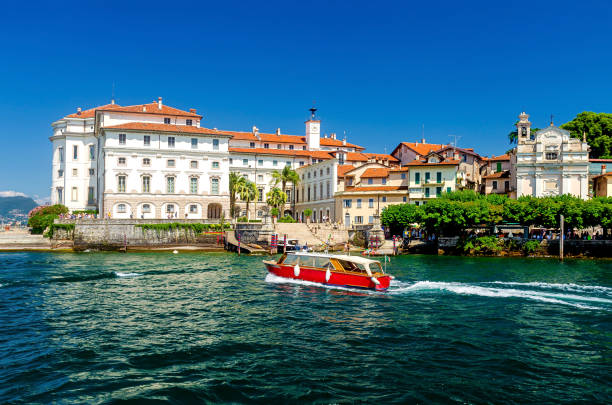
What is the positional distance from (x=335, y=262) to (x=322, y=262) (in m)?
1.17

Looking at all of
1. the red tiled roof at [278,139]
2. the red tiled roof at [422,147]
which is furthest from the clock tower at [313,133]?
the red tiled roof at [422,147]

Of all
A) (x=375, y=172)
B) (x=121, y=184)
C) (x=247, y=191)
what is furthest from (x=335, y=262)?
(x=247, y=191)

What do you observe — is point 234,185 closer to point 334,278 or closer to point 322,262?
point 322,262

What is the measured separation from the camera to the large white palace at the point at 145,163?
6694 cm

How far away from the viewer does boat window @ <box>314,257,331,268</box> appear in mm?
30133

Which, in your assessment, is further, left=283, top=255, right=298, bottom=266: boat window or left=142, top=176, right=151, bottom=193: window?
left=142, top=176, right=151, bottom=193: window

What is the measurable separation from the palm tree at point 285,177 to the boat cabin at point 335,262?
5006 centimetres

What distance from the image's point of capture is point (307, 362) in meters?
15.0

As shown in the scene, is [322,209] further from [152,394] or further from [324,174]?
[152,394]

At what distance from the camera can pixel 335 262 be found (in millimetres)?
29547

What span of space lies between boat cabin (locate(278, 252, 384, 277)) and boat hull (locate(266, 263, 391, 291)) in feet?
1.00

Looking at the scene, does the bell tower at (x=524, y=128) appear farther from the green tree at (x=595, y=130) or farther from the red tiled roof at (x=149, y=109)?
the red tiled roof at (x=149, y=109)

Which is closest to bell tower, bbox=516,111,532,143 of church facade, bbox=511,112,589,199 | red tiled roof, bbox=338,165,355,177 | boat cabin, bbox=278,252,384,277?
church facade, bbox=511,112,589,199

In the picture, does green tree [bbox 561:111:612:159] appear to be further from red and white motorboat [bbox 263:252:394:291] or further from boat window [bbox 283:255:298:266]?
boat window [bbox 283:255:298:266]
